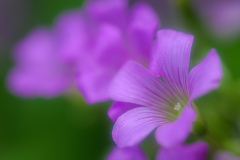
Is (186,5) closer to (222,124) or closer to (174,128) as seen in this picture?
(222,124)

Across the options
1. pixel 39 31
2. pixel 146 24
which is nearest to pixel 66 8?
pixel 39 31

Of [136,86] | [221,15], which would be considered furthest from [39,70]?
[221,15]

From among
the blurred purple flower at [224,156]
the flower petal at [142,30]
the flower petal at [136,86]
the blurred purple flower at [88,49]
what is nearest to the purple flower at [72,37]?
the blurred purple flower at [88,49]

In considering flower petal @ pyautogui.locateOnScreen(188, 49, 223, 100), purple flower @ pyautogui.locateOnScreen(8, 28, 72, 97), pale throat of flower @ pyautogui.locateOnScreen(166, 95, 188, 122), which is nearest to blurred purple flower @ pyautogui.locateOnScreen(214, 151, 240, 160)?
pale throat of flower @ pyautogui.locateOnScreen(166, 95, 188, 122)

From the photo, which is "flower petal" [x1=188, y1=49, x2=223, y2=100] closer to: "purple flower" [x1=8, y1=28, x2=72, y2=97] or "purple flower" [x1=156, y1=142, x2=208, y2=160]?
"purple flower" [x1=156, y1=142, x2=208, y2=160]

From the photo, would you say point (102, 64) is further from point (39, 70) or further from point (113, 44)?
point (39, 70)
